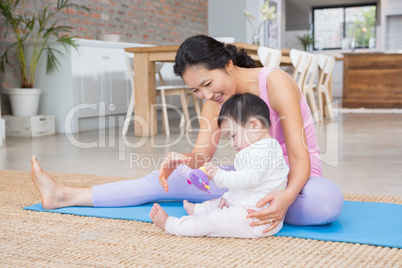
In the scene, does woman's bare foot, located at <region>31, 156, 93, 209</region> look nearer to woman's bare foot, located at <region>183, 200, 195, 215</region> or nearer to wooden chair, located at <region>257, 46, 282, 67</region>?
woman's bare foot, located at <region>183, 200, 195, 215</region>

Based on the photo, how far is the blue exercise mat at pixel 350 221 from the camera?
4.99ft

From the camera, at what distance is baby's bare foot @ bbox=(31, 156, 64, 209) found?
1.86 m

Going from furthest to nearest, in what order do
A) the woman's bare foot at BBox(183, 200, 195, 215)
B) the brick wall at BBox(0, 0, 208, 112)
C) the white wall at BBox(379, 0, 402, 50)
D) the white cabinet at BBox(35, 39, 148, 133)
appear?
the white wall at BBox(379, 0, 402, 50), the brick wall at BBox(0, 0, 208, 112), the white cabinet at BBox(35, 39, 148, 133), the woman's bare foot at BBox(183, 200, 195, 215)

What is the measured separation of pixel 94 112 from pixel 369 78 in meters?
4.79

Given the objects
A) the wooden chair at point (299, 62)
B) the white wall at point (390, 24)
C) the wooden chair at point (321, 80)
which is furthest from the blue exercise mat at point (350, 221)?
the white wall at point (390, 24)

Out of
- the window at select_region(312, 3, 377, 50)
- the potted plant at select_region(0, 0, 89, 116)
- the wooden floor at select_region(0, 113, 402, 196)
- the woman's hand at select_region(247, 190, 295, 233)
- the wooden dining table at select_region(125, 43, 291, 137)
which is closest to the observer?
the woman's hand at select_region(247, 190, 295, 233)

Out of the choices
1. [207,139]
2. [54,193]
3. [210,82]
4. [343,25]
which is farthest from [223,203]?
[343,25]

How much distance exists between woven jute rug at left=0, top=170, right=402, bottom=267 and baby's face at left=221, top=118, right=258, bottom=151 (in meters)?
0.30

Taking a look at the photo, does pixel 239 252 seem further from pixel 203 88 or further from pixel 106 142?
pixel 106 142

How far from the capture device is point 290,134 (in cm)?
161

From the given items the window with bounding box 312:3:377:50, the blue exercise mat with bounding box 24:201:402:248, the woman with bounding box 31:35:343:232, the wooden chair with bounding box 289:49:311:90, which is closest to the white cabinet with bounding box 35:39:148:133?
the wooden chair with bounding box 289:49:311:90

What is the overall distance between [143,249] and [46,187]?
1.97 ft

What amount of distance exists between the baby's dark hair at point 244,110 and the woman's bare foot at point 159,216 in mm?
337

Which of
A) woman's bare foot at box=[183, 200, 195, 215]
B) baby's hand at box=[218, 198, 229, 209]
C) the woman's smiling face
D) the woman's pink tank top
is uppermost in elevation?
the woman's smiling face
